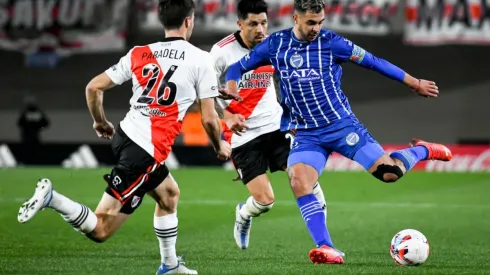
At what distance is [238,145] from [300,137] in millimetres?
1340

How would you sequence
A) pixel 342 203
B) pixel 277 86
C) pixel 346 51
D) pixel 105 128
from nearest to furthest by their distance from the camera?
pixel 105 128
pixel 346 51
pixel 277 86
pixel 342 203

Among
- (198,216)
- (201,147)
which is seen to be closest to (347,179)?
(201,147)

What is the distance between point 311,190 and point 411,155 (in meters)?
0.97

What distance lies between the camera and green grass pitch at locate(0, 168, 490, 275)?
7816 mm

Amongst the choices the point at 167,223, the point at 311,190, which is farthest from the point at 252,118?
the point at 167,223

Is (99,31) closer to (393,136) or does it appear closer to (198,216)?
(393,136)

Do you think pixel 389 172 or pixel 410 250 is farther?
pixel 389 172

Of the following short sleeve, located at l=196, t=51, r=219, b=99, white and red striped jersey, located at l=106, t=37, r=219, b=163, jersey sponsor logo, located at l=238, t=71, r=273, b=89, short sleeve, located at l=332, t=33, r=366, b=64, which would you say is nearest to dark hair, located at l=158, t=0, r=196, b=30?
white and red striped jersey, located at l=106, t=37, r=219, b=163

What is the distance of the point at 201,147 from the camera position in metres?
22.0

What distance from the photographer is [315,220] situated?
26.0 feet

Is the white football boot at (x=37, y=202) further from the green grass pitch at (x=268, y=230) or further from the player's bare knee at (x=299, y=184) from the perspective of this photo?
the player's bare knee at (x=299, y=184)

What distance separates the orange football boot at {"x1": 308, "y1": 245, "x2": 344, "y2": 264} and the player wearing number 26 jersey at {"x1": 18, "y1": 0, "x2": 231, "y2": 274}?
1185 mm

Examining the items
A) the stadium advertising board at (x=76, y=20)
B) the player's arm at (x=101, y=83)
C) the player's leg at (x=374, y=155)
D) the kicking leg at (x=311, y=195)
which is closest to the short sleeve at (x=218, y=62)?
the kicking leg at (x=311, y=195)

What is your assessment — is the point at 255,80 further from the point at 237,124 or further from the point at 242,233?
the point at 242,233
